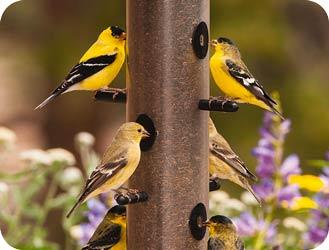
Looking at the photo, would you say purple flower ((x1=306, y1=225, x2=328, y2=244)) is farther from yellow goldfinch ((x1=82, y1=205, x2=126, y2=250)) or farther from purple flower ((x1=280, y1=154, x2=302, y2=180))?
yellow goldfinch ((x1=82, y1=205, x2=126, y2=250))

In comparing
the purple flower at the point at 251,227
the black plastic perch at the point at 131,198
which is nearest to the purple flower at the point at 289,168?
the purple flower at the point at 251,227

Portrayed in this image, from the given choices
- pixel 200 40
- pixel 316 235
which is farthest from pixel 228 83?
pixel 316 235

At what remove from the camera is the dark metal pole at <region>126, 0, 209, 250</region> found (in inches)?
177

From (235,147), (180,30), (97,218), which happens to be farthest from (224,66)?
(235,147)

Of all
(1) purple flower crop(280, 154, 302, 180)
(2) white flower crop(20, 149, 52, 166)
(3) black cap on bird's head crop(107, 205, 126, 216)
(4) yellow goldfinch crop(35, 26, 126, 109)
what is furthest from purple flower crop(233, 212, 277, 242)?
(4) yellow goldfinch crop(35, 26, 126, 109)

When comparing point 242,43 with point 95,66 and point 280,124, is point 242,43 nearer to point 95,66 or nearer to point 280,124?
point 280,124

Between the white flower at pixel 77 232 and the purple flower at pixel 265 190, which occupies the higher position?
the purple flower at pixel 265 190

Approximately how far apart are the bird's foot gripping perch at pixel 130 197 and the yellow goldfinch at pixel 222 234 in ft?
0.90

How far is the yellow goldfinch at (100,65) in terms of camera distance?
461 cm

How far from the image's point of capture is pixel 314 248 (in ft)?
18.1

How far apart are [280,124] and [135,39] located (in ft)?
3.47

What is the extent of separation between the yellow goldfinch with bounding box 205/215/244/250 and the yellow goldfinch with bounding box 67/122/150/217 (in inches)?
15.3

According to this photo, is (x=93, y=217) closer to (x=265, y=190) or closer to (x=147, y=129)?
(x=265, y=190)

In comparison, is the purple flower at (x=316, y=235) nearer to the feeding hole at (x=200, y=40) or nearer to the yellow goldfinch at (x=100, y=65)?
the feeding hole at (x=200, y=40)
